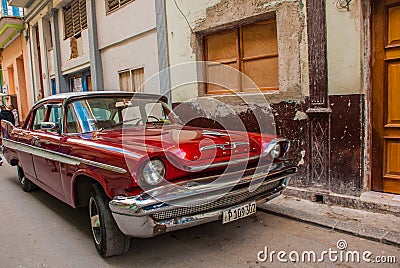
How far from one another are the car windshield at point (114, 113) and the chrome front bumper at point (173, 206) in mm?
1444

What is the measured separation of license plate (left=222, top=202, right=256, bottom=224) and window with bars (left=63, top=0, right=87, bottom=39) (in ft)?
31.8

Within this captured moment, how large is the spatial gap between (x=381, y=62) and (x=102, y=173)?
3566 millimetres

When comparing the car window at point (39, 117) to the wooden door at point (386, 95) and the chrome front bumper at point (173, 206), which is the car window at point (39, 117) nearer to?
the chrome front bumper at point (173, 206)

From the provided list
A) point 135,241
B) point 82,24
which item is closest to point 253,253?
point 135,241

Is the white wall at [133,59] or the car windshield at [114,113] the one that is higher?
the white wall at [133,59]

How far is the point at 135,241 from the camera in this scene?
11.5 feet

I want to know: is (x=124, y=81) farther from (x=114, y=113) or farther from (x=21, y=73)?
(x=21, y=73)

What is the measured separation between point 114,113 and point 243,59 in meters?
2.61

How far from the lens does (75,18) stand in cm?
1152

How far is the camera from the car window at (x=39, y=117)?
16.1 ft

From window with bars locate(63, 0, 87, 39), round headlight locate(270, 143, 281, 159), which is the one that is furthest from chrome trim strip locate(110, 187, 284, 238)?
window with bars locate(63, 0, 87, 39)

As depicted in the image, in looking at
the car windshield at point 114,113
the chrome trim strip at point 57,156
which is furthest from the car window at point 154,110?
the chrome trim strip at point 57,156

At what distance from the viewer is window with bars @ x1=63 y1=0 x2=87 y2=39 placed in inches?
431

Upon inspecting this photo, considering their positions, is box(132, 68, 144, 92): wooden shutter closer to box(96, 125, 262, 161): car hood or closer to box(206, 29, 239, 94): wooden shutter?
box(206, 29, 239, 94): wooden shutter
